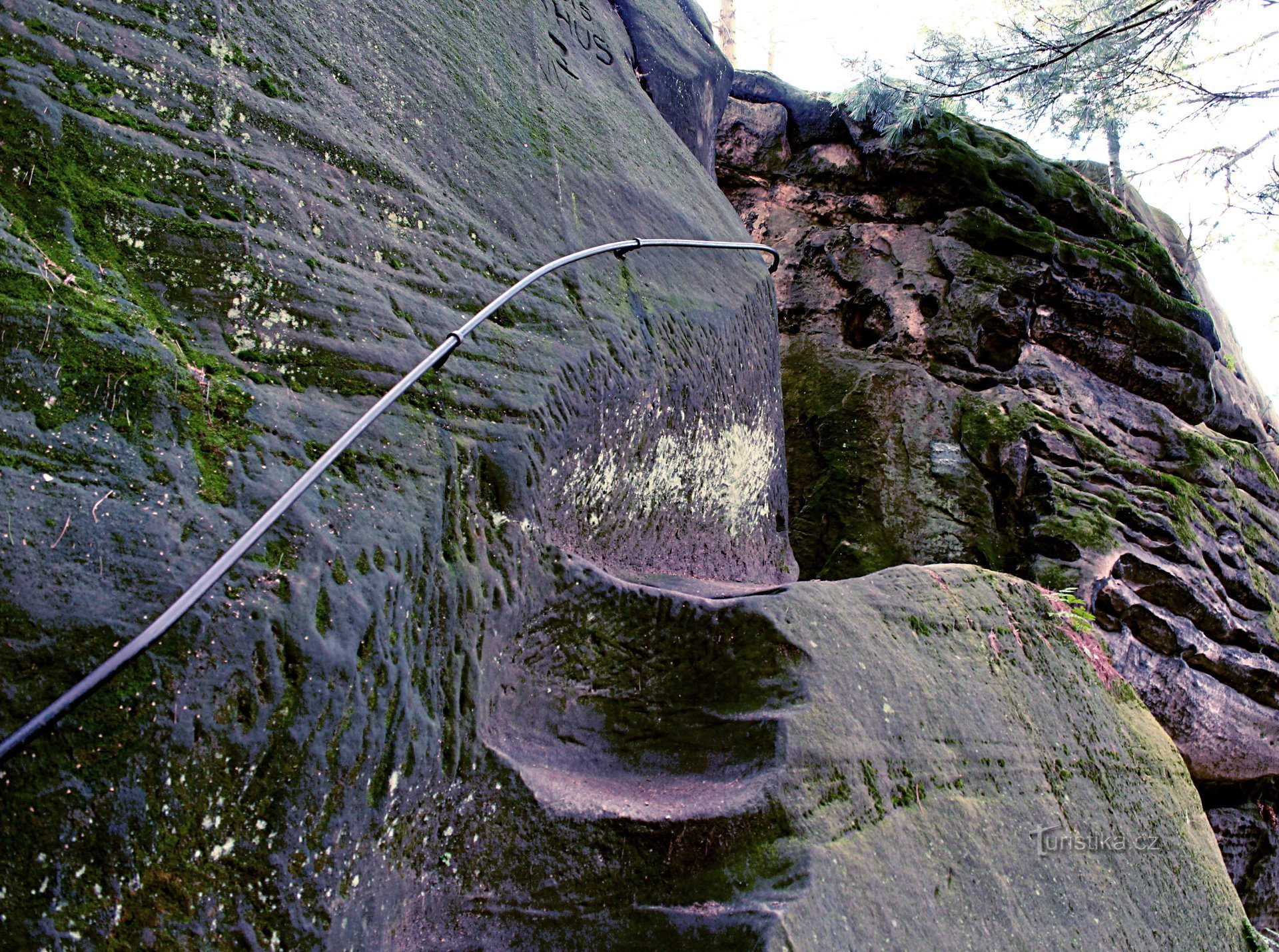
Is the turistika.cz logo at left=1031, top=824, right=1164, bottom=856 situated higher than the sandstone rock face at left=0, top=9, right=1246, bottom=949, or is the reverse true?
the sandstone rock face at left=0, top=9, right=1246, bottom=949

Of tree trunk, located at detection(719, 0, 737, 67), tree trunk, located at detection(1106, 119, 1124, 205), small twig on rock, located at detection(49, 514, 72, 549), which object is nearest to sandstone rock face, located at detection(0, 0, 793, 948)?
small twig on rock, located at detection(49, 514, 72, 549)

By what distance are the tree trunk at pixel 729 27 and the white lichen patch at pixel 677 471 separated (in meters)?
12.0

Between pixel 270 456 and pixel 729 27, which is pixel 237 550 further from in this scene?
pixel 729 27

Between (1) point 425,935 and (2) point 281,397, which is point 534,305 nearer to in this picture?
(2) point 281,397

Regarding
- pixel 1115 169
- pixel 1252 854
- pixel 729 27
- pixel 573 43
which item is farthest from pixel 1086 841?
pixel 729 27

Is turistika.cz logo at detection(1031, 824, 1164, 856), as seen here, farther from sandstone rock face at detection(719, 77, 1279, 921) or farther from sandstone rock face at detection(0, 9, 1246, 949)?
sandstone rock face at detection(719, 77, 1279, 921)

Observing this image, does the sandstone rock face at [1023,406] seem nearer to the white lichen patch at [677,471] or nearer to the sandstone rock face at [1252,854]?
the sandstone rock face at [1252,854]

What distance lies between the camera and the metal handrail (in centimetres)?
→ 111

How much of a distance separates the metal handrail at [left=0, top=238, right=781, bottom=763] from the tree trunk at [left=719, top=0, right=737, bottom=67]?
13369 millimetres

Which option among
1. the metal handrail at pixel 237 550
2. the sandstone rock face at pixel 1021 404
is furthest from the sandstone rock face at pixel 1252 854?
the metal handrail at pixel 237 550

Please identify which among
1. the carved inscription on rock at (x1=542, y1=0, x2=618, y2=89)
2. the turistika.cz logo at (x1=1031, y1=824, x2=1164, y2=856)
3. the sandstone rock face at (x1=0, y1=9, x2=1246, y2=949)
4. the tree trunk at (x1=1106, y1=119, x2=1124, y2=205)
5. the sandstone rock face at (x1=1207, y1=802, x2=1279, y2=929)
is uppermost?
the tree trunk at (x1=1106, y1=119, x2=1124, y2=205)

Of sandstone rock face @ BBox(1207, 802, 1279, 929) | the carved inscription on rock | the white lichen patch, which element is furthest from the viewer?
sandstone rock face @ BBox(1207, 802, 1279, 929)

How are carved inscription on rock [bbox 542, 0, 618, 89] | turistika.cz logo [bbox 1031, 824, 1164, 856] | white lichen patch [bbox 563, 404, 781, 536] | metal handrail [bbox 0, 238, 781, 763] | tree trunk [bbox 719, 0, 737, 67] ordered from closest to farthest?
metal handrail [bbox 0, 238, 781, 763] → turistika.cz logo [bbox 1031, 824, 1164, 856] → white lichen patch [bbox 563, 404, 781, 536] → carved inscription on rock [bbox 542, 0, 618, 89] → tree trunk [bbox 719, 0, 737, 67]

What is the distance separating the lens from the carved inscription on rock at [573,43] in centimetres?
316
